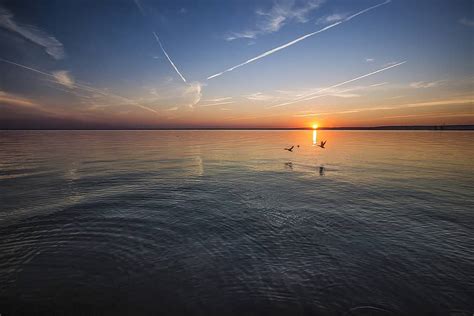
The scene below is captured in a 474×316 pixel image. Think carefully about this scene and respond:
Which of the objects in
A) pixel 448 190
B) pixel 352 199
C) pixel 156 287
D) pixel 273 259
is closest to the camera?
pixel 156 287

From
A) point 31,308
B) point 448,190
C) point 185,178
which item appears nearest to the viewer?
point 31,308

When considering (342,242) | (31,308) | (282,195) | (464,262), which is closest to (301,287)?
(342,242)

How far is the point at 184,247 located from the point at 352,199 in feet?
44.7

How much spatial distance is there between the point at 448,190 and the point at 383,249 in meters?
16.1

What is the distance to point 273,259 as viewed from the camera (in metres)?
9.76

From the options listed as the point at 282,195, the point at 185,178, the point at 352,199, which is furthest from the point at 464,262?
the point at 185,178

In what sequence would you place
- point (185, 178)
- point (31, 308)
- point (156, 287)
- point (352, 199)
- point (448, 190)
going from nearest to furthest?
point (31, 308)
point (156, 287)
point (352, 199)
point (448, 190)
point (185, 178)

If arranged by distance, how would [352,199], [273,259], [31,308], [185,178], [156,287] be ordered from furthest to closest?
[185,178]
[352,199]
[273,259]
[156,287]
[31,308]

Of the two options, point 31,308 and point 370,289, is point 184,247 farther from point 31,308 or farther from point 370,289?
point 370,289

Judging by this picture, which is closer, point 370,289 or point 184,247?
point 370,289

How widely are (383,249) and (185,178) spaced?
1944cm

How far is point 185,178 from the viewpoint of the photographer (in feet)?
85.0

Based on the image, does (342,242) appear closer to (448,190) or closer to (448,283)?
(448,283)

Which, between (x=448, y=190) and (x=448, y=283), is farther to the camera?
(x=448, y=190)
